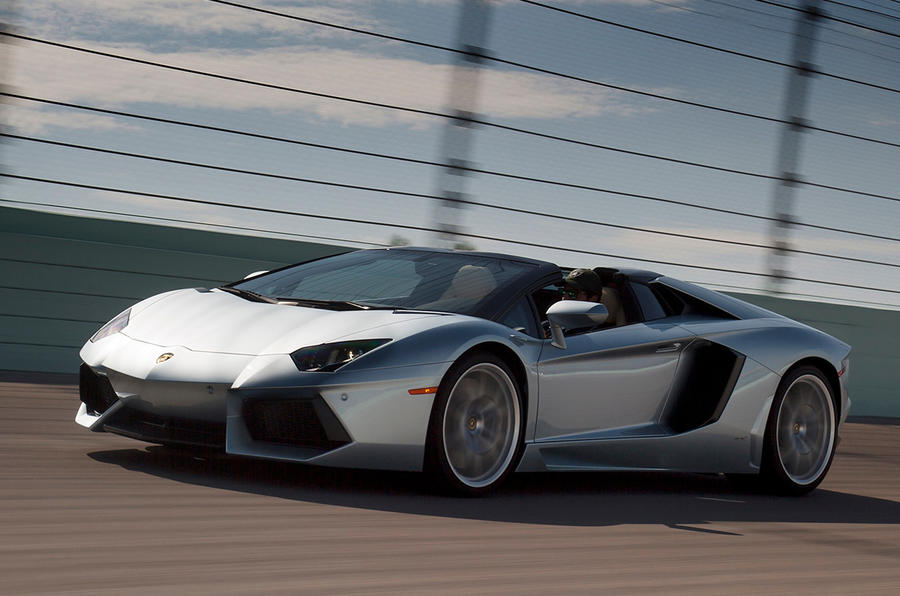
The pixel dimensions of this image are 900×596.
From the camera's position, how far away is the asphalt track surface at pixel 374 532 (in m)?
3.28

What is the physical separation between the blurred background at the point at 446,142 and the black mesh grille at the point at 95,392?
Answer: 3.45 m

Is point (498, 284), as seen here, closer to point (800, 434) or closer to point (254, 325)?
point (254, 325)

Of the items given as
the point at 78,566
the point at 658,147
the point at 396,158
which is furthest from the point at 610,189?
the point at 78,566

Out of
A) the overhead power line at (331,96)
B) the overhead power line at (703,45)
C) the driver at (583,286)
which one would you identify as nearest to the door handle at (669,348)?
the driver at (583,286)

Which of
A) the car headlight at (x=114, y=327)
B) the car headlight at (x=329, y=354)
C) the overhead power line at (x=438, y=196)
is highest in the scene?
the overhead power line at (x=438, y=196)

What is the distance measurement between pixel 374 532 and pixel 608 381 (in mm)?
1777

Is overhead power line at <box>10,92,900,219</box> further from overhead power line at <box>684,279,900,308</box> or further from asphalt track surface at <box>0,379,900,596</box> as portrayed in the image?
asphalt track surface at <box>0,379,900,596</box>

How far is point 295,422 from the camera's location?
4574mm

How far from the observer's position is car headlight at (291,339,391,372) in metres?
4.59

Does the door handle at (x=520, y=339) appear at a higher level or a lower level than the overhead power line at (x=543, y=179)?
Answer: lower

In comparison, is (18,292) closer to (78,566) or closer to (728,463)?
(728,463)

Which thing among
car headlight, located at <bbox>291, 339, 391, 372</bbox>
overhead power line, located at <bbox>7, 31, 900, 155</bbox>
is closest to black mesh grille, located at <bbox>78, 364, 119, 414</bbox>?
car headlight, located at <bbox>291, 339, 391, 372</bbox>

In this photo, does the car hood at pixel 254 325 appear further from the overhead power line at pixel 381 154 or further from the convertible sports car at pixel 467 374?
the overhead power line at pixel 381 154

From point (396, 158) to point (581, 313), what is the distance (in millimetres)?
4274
